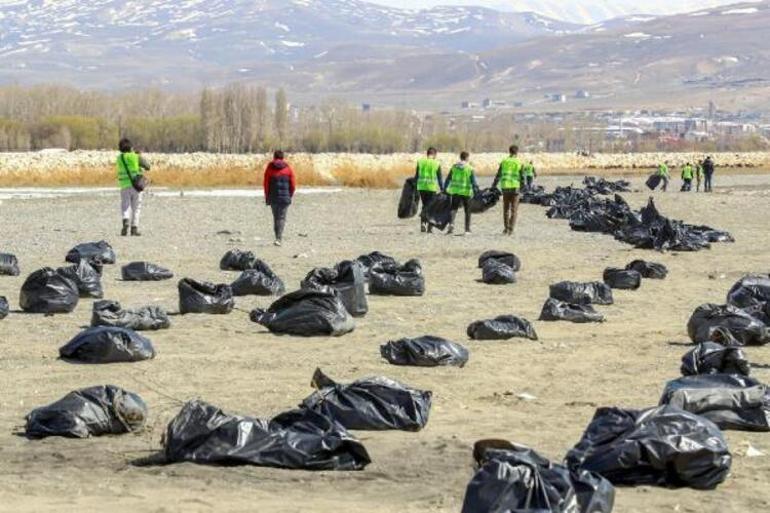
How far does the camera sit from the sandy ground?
26.9 ft

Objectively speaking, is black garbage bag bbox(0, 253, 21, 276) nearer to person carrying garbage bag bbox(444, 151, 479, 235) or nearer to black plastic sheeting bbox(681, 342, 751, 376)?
person carrying garbage bag bbox(444, 151, 479, 235)

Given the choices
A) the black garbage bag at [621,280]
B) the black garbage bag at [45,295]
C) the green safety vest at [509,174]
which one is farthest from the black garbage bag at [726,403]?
the green safety vest at [509,174]

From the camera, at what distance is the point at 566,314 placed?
52.9ft

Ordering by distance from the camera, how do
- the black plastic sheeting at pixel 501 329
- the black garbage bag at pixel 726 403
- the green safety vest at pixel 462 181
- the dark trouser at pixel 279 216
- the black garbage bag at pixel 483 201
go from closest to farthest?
the black garbage bag at pixel 726 403 → the black plastic sheeting at pixel 501 329 → the dark trouser at pixel 279 216 → the green safety vest at pixel 462 181 → the black garbage bag at pixel 483 201

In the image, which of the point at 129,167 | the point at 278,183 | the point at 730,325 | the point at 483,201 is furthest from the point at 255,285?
the point at 483,201

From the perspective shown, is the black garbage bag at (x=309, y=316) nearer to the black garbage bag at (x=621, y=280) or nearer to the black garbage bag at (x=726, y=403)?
the black garbage bag at (x=726, y=403)

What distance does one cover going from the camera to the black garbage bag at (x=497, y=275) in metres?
20.0

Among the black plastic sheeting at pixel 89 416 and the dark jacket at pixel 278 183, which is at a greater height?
the dark jacket at pixel 278 183

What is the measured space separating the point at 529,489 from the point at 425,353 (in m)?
5.94

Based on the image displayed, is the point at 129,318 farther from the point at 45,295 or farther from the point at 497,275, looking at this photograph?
the point at 497,275

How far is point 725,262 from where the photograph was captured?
79.5 feet

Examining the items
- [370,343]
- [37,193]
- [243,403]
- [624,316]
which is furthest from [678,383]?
[37,193]

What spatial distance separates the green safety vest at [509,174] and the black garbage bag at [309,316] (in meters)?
13.0

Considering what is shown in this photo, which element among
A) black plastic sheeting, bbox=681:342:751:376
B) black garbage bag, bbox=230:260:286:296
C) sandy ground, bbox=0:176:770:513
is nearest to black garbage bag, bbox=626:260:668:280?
sandy ground, bbox=0:176:770:513
